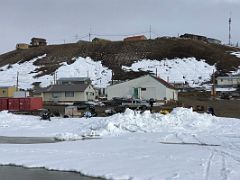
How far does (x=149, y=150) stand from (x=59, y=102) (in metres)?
49.5

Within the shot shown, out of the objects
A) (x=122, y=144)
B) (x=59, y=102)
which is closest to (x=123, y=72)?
(x=59, y=102)

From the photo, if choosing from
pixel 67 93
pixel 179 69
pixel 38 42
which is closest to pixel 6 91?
pixel 67 93

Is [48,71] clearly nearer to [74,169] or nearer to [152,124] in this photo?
[152,124]

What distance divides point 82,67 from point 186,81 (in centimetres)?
3193

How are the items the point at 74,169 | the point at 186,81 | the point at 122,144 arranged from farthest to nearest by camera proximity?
the point at 186,81 → the point at 122,144 → the point at 74,169

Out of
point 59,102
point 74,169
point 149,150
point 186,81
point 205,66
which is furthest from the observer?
point 205,66

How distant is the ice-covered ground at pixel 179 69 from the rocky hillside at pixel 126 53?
2698 mm

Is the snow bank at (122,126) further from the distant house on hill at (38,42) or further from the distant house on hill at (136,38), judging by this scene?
the distant house on hill at (38,42)

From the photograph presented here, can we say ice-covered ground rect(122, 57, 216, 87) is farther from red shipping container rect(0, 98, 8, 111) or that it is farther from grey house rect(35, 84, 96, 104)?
red shipping container rect(0, 98, 8, 111)

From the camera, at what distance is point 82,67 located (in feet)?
411

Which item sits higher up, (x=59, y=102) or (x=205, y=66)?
(x=205, y=66)

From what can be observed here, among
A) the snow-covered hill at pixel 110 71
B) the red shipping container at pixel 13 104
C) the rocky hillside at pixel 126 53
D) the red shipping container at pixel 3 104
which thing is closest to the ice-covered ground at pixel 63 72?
the snow-covered hill at pixel 110 71

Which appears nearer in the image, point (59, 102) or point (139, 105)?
point (139, 105)

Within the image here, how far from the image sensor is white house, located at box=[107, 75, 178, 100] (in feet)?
226
